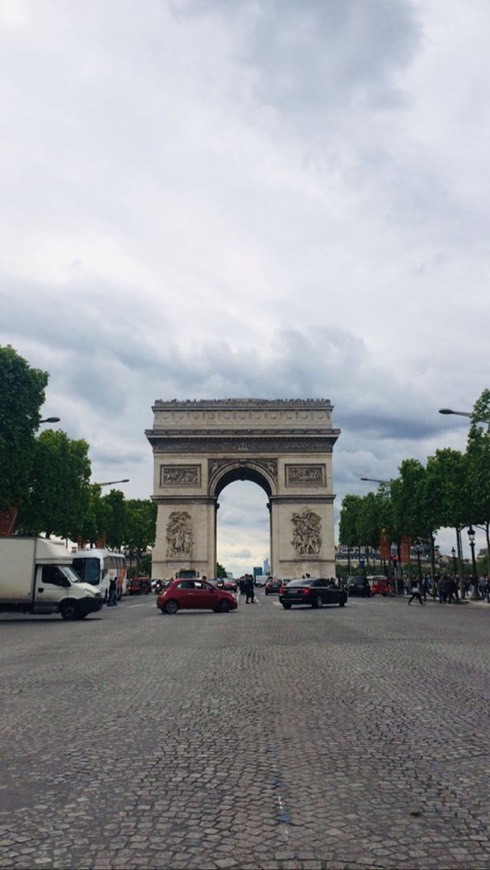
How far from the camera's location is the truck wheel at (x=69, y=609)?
28734 mm

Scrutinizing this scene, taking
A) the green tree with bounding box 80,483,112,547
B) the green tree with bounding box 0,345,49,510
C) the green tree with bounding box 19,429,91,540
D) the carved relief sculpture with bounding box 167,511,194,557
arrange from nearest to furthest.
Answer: the green tree with bounding box 0,345,49,510 → the green tree with bounding box 19,429,91,540 → the green tree with bounding box 80,483,112,547 → the carved relief sculpture with bounding box 167,511,194,557

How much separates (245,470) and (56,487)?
32.6 m

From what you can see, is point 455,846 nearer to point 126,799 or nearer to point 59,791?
point 126,799

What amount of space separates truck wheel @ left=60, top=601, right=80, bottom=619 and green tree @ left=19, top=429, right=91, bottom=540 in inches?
786

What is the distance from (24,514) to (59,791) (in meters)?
46.3

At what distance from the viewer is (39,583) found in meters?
29.0

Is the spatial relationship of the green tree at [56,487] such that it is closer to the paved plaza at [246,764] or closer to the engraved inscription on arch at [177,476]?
the engraved inscription on arch at [177,476]

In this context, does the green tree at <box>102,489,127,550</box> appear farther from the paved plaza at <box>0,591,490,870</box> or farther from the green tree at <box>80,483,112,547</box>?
the paved plaza at <box>0,591,490,870</box>

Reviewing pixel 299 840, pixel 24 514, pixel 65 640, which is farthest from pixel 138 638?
pixel 24 514

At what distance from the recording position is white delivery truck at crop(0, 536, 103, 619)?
28.8 metres

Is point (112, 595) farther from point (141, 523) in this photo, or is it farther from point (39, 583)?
point (141, 523)

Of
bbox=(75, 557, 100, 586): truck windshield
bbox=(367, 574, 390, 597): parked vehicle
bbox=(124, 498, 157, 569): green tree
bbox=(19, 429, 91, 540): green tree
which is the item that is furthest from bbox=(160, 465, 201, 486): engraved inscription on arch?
bbox=(75, 557, 100, 586): truck windshield

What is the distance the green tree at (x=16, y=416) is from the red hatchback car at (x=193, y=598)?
859cm

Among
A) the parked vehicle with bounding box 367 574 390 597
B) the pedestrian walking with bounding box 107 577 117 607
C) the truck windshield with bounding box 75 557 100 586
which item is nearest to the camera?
the pedestrian walking with bounding box 107 577 117 607
